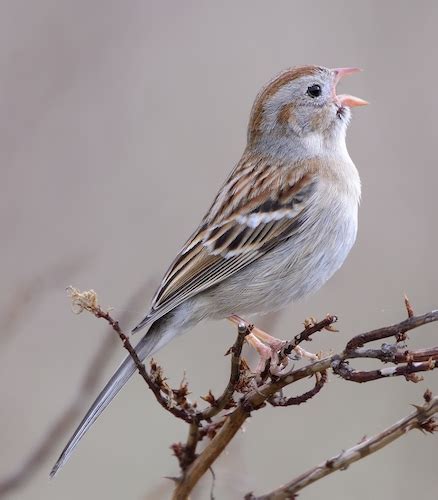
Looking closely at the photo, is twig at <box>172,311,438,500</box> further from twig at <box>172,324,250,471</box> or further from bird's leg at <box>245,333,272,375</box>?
bird's leg at <box>245,333,272,375</box>

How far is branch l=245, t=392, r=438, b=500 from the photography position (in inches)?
85.6

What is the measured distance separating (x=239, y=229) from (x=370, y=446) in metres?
1.88

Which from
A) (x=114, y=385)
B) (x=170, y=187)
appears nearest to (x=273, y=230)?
(x=114, y=385)

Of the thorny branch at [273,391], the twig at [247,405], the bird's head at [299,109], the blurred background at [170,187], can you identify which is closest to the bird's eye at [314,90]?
the bird's head at [299,109]

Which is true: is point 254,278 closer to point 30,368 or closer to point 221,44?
point 30,368

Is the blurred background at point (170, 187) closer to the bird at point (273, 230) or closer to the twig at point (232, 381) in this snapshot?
the bird at point (273, 230)

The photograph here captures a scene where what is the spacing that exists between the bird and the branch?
4.44ft

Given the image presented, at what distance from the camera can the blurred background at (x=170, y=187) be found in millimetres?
5043

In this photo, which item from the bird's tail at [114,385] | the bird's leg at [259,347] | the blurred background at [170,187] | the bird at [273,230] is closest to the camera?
the bird's tail at [114,385]

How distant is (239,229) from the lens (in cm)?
397

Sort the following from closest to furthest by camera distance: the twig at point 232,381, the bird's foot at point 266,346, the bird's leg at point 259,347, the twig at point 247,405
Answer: the twig at point 247,405 < the twig at point 232,381 < the bird's foot at point 266,346 < the bird's leg at point 259,347

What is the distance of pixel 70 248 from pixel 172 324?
169cm

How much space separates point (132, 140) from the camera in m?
5.81

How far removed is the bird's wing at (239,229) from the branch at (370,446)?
1.57m
